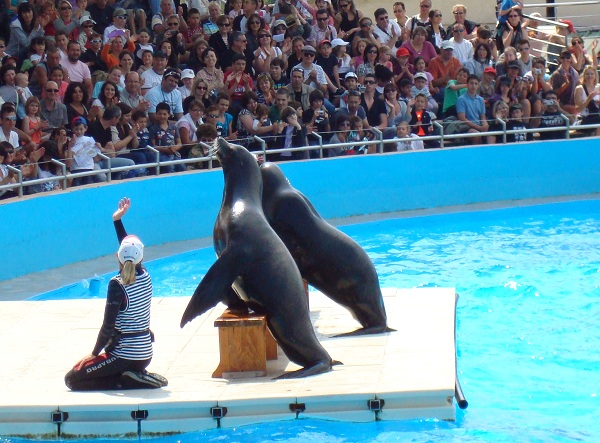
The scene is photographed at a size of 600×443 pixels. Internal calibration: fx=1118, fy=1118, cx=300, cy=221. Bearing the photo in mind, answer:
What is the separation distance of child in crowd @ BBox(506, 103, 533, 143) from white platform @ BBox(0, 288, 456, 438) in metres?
8.01

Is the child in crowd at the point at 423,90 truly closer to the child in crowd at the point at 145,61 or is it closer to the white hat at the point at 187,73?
the white hat at the point at 187,73

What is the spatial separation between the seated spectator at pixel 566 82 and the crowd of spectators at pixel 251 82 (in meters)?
0.02

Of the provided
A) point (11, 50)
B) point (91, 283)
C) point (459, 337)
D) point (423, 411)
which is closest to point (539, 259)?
point (459, 337)

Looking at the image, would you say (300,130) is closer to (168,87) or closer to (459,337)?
(168,87)

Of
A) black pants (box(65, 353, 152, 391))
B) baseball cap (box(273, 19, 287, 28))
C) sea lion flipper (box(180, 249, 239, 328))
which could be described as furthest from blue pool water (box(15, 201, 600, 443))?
baseball cap (box(273, 19, 287, 28))

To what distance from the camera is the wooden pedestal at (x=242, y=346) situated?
26.2 feet

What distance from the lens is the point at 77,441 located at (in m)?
7.52

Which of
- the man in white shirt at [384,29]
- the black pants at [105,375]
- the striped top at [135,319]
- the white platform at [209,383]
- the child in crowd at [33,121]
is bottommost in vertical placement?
the white platform at [209,383]

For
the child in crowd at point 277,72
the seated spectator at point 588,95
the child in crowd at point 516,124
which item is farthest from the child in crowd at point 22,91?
the seated spectator at point 588,95

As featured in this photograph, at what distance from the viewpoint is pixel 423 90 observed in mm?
17250

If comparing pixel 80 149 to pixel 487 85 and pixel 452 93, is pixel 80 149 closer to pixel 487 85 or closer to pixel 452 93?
pixel 452 93

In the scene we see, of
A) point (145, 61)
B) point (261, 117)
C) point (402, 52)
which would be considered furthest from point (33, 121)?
point (402, 52)

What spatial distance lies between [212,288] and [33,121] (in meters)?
6.34

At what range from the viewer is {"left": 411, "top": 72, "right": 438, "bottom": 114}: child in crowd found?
56.3 feet
